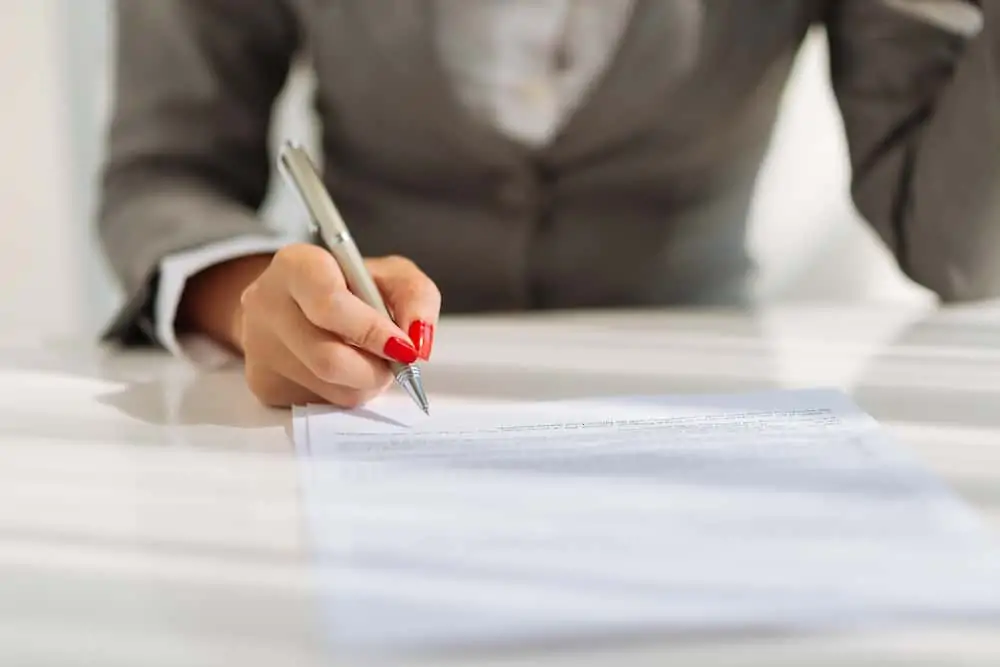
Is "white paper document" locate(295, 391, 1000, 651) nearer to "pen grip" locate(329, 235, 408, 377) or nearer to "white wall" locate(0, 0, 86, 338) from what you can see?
"pen grip" locate(329, 235, 408, 377)


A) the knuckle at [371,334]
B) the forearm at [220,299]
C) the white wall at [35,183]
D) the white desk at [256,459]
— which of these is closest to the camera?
the white desk at [256,459]

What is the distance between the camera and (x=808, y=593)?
0.27 m

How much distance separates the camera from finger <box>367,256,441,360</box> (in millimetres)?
424

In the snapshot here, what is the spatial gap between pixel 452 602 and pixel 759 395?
21 centimetres

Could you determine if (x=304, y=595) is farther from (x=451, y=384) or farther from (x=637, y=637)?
(x=451, y=384)

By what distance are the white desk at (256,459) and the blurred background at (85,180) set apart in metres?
0.40

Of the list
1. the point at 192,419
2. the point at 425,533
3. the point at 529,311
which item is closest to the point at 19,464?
the point at 192,419

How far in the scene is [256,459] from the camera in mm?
379

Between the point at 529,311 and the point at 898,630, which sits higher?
the point at 529,311

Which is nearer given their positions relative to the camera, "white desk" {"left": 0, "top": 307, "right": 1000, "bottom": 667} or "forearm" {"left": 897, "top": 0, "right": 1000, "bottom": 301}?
"white desk" {"left": 0, "top": 307, "right": 1000, "bottom": 667}

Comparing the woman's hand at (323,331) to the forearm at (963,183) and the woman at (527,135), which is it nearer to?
the woman at (527,135)

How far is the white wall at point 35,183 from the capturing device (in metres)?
0.95

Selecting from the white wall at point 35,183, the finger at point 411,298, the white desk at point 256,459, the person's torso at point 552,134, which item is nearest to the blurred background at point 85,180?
the white wall at point 35,183

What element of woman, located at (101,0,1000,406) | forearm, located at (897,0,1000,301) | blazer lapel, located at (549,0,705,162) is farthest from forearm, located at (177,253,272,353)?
forearm, located at (897,0,1000,301)
